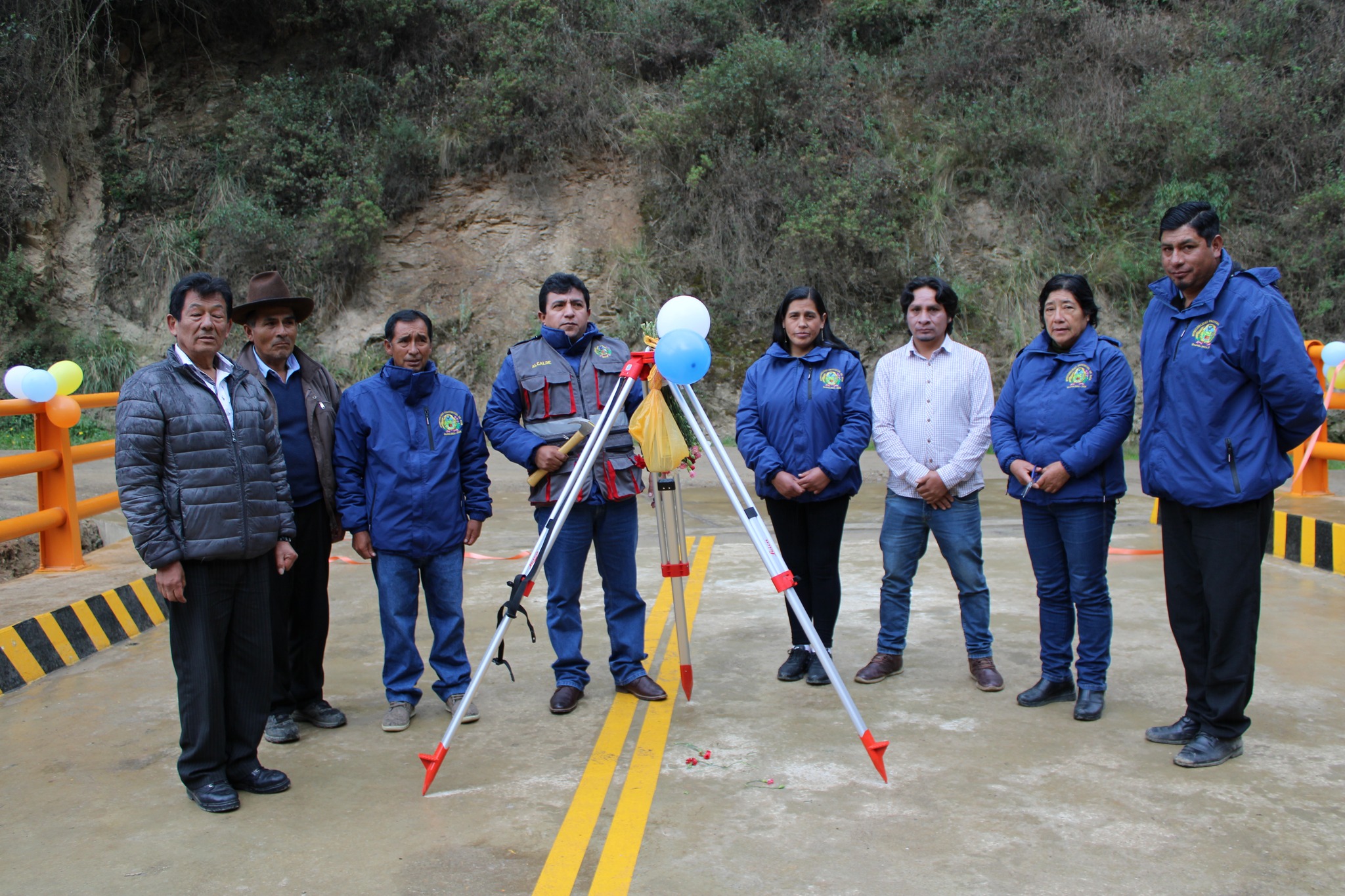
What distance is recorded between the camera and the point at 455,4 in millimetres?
18000

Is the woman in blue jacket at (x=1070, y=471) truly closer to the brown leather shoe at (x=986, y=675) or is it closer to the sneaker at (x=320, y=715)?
the brown leather shoe at (x=986, y=675)

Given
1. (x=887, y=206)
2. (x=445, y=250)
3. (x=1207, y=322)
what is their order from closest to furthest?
(x=1207, y=322)
(x=887, y=206)
(x=445, y=250)

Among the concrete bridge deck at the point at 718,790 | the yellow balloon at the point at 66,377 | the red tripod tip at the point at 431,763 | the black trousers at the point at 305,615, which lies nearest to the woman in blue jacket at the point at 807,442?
the concrete bridge deck at the point at 718,790

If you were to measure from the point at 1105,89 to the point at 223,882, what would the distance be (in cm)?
1712

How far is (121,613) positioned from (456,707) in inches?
107

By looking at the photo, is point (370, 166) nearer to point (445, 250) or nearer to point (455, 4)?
point (445, 250)

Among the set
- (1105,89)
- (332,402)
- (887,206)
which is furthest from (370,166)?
(332,402)

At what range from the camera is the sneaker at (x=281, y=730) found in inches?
172

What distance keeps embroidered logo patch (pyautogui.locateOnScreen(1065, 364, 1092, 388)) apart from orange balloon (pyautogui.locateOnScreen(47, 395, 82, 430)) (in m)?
5.83

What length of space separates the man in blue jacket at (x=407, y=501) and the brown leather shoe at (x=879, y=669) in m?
1.85

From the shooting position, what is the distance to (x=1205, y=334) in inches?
154

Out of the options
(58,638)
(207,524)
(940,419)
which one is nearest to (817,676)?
(940,419)

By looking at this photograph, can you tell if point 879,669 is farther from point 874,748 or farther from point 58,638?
point 58,638

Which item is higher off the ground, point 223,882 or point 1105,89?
point 1105,89
